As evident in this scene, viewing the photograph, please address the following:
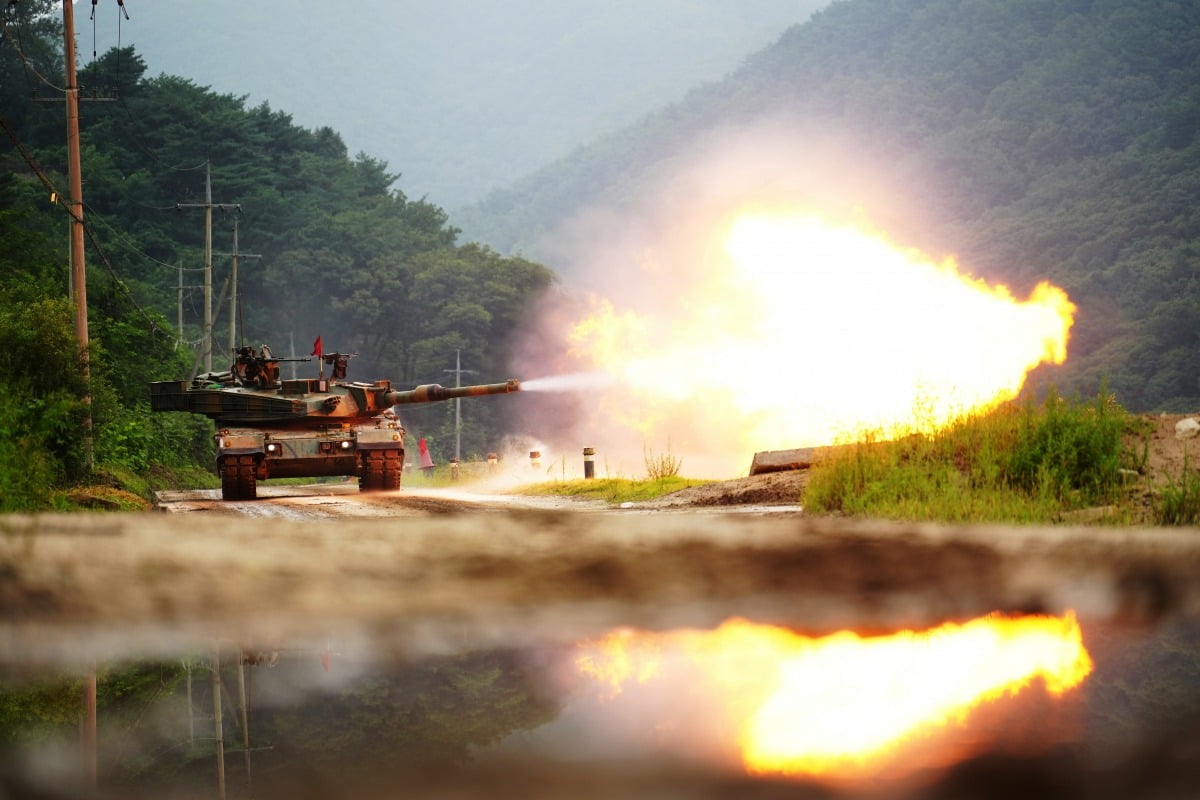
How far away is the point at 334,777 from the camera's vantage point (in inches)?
79.6

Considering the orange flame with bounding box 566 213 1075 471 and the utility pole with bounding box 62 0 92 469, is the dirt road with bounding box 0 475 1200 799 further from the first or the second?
the utility pole with bounding box 62 0 92 469

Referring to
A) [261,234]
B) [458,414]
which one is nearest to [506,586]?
[458,414]

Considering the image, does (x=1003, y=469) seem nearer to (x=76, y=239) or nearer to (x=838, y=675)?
(x=838, y=675)

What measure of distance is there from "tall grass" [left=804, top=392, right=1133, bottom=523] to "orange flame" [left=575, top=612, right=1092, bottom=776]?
795 cm

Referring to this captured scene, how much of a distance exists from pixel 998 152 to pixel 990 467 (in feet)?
372

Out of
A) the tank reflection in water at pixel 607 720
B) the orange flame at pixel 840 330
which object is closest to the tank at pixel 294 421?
the orange flame at pixel 840 330

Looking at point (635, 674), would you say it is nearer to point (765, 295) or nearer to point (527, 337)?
point (765, 295)

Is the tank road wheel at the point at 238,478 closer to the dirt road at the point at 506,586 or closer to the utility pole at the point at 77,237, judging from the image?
the utility pole at the point at 77,237

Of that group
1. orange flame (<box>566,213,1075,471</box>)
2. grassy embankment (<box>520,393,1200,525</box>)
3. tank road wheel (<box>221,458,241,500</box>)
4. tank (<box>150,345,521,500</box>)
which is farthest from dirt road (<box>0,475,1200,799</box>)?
tank (<box>150,345,521,500</box>)

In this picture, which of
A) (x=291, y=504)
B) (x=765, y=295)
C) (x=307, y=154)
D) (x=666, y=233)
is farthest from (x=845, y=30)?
(x=291, y=504)

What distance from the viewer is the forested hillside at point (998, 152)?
83438 mm

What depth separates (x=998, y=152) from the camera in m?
119

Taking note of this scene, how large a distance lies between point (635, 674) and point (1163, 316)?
78604mm

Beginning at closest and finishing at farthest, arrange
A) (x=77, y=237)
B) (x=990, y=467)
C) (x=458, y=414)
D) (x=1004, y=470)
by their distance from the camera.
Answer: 1. (x=990, y=467)
2. (x=1004, y=470)
3. (x=77, y=237)
4. (x=458, y=414)
